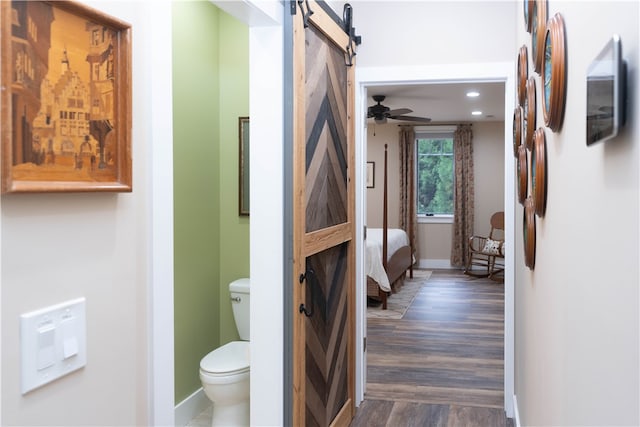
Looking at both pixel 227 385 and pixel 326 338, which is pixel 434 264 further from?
pixel 227 385

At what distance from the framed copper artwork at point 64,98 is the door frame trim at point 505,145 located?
256 centimetres

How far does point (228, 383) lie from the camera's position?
3.08m

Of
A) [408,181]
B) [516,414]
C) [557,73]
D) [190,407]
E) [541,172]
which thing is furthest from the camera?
[408,181]

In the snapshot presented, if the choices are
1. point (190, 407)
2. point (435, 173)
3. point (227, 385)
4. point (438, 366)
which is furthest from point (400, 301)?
point (227, 385)

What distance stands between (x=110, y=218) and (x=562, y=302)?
42.4 inches

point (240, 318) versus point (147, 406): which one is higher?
point (147, 406)

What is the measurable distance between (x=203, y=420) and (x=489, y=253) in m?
6.10

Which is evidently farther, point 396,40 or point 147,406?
point 396,40

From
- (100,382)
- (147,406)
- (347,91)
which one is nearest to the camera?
(100,382)

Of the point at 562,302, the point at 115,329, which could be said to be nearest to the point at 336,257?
the point at 562,302

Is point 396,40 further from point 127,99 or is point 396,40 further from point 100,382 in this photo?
point 100,382

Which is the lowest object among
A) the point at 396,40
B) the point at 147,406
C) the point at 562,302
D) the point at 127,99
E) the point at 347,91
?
the point at 147,406

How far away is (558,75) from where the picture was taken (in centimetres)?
140

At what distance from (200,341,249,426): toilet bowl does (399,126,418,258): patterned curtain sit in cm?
695
